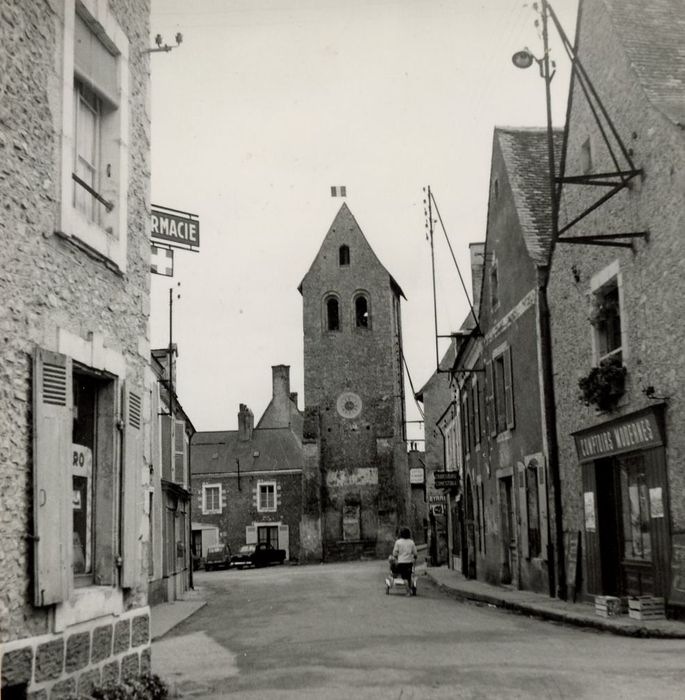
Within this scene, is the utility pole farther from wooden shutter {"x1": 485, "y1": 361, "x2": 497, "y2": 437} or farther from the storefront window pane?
wooden shutter {"x1": 485, "y1": 361, "x2": 497, "y2": 437}

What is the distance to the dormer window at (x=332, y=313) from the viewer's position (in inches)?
2211

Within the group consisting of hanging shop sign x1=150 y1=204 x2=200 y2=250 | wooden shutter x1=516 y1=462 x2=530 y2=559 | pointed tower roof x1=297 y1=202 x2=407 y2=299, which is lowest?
wooden shutter x1=516 y1=462 x2=530 y2=559

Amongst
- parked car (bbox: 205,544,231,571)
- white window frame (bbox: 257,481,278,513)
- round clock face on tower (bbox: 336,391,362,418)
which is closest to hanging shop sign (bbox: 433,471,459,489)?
parked car (bbox: 205,544,231,571)

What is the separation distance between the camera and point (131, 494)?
7.91 m

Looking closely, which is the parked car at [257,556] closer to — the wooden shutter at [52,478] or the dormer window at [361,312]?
the dormer window at [361,312]

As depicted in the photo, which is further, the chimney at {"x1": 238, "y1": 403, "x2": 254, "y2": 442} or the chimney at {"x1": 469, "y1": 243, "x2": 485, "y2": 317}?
the chimney at {"x1": 238, "y1": 403, "x2": 254, "y2": 442}

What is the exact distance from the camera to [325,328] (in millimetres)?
55938

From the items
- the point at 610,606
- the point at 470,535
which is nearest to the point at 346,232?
the point at 470,535

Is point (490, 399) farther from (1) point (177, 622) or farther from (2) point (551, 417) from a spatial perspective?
(1) point (177, 622)

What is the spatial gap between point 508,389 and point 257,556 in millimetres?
31470

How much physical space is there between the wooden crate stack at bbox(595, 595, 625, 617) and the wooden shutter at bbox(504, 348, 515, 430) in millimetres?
6894

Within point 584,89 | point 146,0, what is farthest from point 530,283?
point 146,0

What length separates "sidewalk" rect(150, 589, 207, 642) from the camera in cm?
1560

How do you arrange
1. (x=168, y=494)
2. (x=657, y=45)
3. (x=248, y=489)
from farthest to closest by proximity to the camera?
(x=248, y=489)
(x=168, y=494)
(x=657, y=45)
